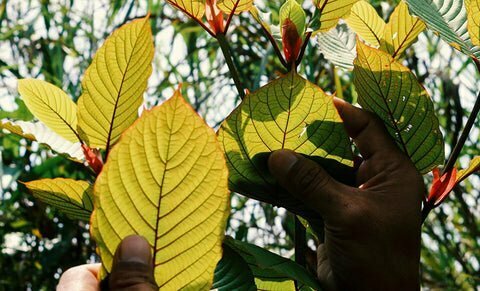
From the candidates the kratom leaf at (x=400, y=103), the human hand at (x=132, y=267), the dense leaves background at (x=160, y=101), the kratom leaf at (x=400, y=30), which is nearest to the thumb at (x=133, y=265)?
the human hand at (x=132, y=267)

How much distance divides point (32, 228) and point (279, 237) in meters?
0.65

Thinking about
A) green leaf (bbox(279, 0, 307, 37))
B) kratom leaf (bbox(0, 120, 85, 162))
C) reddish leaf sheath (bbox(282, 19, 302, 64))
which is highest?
green leaf (bbox(279, 0, 307, 37))

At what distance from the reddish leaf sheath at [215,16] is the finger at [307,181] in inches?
4.8

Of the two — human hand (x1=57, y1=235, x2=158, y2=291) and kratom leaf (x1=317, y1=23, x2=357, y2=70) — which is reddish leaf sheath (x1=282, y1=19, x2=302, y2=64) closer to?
kratom leaf (x1=317, y1=23, x2=357, y2=70)

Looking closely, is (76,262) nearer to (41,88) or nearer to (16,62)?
(16,62)

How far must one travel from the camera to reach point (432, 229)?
5.59 ft

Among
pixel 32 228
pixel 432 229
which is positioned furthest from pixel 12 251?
pixel 432 229

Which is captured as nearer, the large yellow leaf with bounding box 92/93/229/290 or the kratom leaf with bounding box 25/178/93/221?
the large yellow leaf with bounding box 92/93/229/290

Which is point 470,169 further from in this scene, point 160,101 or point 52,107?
point 160,101

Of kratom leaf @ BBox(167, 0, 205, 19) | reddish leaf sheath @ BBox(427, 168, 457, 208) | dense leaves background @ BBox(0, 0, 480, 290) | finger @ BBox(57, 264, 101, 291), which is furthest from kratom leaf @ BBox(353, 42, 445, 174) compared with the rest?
dense leaves background @ BBox(0, 0, 480, 290)

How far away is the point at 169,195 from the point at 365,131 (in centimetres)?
19

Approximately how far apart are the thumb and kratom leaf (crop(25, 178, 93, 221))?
0.15 metres

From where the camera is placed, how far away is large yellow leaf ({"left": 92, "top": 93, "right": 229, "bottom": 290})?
1.01 ft

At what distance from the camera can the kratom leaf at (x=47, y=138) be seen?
47 centimetres
